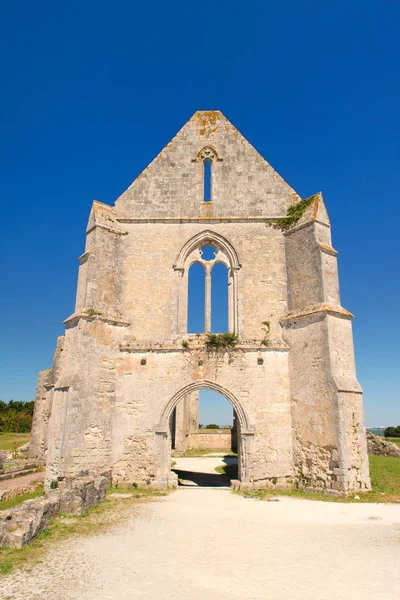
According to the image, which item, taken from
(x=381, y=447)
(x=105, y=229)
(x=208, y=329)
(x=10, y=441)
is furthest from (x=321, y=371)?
(x=10, y=441)

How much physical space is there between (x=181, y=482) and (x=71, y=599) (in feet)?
32.8

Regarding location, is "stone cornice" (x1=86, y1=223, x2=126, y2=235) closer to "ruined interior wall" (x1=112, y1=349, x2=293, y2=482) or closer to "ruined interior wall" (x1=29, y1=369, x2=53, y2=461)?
"ruined interior wall" (x1=112, y1=349, x2=293, y2=482)

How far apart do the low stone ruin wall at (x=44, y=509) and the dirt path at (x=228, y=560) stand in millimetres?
621

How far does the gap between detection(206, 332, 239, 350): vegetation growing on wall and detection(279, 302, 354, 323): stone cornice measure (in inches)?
69.0

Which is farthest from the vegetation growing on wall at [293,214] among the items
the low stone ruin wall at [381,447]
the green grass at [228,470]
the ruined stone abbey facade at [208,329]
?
the low stone ruin wall at [381,447]

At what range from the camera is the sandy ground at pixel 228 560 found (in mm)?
4641

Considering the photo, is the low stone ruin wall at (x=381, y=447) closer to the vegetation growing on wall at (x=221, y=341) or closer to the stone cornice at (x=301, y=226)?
the vegetation growing on wall at (x=221, y=341)

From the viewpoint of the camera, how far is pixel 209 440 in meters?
27.8

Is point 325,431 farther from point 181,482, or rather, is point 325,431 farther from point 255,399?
point 181,482

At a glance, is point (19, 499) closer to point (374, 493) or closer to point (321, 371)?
point (321, 371)

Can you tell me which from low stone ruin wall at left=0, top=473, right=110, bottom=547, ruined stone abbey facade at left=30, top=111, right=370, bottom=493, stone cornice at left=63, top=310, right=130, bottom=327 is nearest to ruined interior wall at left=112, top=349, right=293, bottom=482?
ruined stone abbey facade at left=30, top=111, right=370, bottom=493

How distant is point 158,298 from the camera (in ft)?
44.8

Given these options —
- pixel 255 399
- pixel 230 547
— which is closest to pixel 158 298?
pixel 255 399

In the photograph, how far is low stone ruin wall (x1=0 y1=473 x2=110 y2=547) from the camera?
608cm
